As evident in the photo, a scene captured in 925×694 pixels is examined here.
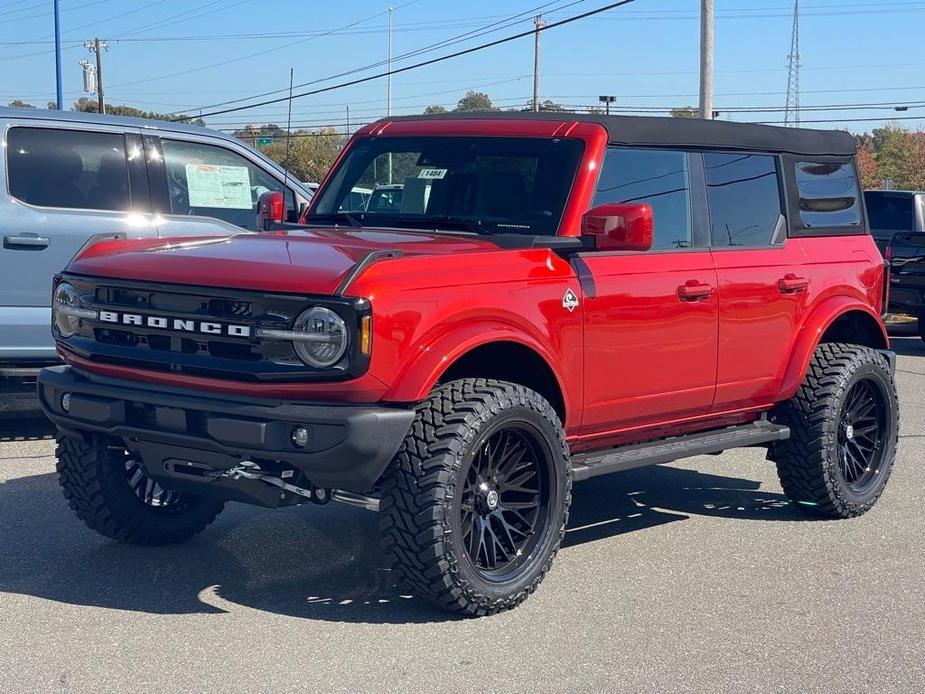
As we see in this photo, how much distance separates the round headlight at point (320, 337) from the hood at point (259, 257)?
9 cm

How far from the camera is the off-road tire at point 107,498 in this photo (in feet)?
18.0

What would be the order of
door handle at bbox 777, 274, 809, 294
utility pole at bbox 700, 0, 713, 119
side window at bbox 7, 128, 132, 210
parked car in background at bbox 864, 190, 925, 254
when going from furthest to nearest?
utility pole at bbox 700, 0, 713, 119
parked car in background at bbox 864, 190, 925, 254
side window at bbox 7, 128, 132, 210
door handle at bbox 777, 274, 809, 294

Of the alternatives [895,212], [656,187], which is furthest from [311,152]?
[656,187]

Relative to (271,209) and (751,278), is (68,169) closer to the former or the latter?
(271,209)

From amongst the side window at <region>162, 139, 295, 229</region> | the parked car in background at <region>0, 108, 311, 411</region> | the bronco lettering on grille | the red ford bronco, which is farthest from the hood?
the side window at <region>162, 139, 295, 229</region>

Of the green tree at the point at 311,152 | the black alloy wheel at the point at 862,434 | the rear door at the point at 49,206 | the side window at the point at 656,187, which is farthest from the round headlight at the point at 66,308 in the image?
the green tree at the point at 311,152

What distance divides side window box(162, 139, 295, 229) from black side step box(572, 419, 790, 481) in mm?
3968

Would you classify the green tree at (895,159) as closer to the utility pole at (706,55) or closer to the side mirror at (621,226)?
the utility pole at (706,55)

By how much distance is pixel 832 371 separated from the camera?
6688mm

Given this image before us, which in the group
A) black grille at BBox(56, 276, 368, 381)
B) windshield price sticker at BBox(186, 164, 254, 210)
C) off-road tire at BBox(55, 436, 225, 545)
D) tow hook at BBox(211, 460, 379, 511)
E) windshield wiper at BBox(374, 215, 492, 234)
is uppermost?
windshield price sticker at BBox(186, 164, 254, 210)

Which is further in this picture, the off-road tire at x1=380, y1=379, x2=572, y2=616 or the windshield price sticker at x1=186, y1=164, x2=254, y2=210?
the windshield price sticker at x1=186, y1=164, x2=254, y2=210

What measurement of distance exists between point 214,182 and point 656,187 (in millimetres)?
3839

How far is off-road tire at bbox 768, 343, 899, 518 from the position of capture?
657 cm

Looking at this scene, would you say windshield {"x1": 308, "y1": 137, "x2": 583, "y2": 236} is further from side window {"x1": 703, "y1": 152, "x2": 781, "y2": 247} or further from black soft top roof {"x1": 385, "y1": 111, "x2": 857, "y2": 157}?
side window {"x1": 703, "y1": 152, "x2": 781, "y2": 247}
